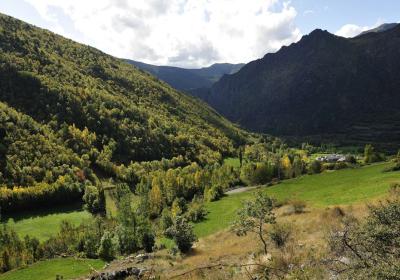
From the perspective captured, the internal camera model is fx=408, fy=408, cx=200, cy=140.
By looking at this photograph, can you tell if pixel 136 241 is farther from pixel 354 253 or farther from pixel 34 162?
pixel 34 162

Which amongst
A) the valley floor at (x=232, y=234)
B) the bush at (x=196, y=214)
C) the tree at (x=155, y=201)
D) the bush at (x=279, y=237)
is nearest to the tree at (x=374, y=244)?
the valley floor at (x=232, y=234)

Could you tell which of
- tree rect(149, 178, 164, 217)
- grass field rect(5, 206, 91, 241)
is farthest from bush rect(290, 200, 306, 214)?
grass field rect(5, 206, 91, 241)

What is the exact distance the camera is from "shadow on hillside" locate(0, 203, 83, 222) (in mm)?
139125

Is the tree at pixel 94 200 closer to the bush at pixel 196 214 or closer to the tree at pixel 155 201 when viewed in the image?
the tree at pixel 155 201

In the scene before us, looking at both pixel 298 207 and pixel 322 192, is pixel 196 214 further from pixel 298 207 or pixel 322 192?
pixel 298 207

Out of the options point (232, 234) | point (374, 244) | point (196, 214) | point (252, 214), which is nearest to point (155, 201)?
point (196, 214)

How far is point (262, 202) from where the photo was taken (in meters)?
41.7

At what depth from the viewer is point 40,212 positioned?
14500 centimetres

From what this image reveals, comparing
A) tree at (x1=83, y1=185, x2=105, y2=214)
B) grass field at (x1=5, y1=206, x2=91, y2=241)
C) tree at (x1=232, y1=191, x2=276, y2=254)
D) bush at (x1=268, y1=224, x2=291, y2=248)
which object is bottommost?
grass field at (x1=5, y1=206, x2=91, y2=241)

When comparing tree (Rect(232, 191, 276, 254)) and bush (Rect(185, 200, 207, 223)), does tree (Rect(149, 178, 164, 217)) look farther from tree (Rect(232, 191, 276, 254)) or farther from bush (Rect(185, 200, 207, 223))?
tree (Rect(232, 191, 276, 254))

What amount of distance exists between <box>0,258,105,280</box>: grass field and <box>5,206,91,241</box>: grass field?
48.7 m

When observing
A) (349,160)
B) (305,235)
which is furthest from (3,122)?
(305,235)

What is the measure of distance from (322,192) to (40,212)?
9772 centimetres

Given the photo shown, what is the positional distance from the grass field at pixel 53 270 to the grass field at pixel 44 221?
1919 inches
